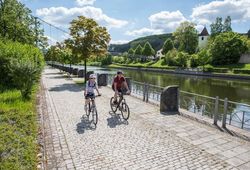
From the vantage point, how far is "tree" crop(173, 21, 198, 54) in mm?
80188

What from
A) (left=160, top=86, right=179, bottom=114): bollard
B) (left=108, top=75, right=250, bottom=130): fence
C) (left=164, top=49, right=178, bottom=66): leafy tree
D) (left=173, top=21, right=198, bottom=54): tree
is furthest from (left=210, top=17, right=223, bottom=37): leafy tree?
(left=160, top=86, right=179, bottom=114): bollard

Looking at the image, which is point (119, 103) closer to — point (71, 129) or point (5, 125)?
point (71, 129)

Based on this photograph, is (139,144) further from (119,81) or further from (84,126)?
(119,81)

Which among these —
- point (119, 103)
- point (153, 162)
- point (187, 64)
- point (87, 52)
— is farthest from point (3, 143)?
point (187, 64)

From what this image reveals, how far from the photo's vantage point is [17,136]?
647cm

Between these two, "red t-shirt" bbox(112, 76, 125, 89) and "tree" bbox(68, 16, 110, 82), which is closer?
"red t-shirt" bbox(112, 76, 125, 89)

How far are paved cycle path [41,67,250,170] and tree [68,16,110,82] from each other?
1280cm

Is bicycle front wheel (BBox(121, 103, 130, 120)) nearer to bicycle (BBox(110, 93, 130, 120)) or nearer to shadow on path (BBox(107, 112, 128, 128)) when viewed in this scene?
bicycle (BBox(110, 93, 130, 120))

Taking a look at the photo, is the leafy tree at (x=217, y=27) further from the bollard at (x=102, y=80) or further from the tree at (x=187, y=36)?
the bollard at (x=102, y=80)

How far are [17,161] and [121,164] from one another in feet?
7.47

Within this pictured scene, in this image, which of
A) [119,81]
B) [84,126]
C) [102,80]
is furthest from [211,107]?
[102,80]

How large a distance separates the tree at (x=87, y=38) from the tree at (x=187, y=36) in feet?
205

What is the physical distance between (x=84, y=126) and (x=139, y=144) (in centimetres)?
253

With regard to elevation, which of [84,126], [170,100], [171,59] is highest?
[171,59]
